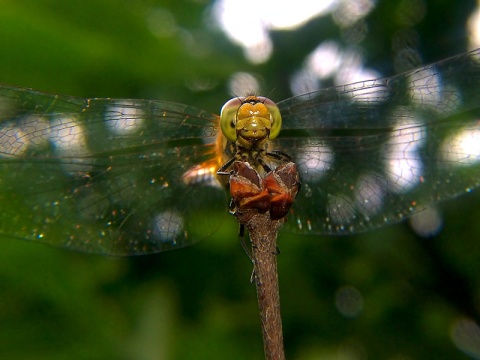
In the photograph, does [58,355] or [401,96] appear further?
[58,355]

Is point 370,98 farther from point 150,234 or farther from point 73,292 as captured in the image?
point 73,292

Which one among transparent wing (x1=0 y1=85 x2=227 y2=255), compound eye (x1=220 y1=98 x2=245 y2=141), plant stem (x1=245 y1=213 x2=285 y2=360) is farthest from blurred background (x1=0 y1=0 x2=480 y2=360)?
plant stem (x1=245 y1=213 x2=285 y2=360)

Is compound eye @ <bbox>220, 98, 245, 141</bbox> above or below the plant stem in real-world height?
above

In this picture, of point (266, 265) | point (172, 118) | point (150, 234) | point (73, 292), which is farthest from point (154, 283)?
point (266, 265)

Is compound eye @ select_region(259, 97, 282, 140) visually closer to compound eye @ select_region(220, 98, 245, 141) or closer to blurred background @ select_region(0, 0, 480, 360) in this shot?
compound eye @ select_region(220, 98, 245, 141)

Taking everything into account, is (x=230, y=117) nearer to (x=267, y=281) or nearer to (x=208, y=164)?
(x=208, y=164)

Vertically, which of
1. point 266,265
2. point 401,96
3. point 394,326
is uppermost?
point 401,96

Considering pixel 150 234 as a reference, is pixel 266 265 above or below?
below

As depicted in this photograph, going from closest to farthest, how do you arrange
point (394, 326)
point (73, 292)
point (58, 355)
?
point (58, 355) < point (73, 292) < point (394, 326)
